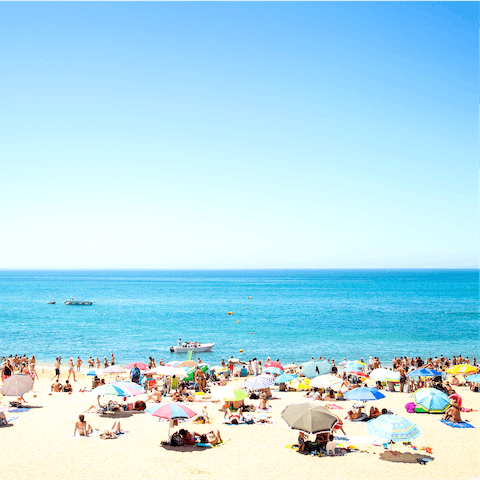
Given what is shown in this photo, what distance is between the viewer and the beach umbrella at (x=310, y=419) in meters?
13.5

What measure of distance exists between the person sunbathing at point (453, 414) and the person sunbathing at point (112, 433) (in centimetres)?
1255

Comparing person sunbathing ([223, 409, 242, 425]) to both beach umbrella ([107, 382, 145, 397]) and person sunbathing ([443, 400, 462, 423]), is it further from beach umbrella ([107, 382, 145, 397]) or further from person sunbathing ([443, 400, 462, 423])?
person sunbathing ([443, 400, 462, 423])

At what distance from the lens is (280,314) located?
75500 millimetres

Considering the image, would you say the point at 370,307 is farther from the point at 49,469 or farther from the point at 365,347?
the point at 49,469

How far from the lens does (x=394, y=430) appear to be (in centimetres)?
1345

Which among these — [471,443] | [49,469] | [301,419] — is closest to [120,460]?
[49,469]

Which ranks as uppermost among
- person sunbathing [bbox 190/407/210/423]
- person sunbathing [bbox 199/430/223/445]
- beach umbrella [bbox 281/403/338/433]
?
beach umbrella [bbox 281/403/338/433]

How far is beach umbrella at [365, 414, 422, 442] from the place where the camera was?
1338cm

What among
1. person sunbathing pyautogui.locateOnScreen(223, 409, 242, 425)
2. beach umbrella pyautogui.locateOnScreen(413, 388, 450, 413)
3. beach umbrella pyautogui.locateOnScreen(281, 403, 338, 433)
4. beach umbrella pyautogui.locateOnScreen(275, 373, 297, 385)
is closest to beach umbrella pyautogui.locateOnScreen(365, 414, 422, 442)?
beach umbrella pyautogui.locateOnScreen(281, 403, 338, 433)

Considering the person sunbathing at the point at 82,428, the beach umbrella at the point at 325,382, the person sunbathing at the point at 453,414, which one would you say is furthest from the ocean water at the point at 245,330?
the person sunbathing at the point at 82,428

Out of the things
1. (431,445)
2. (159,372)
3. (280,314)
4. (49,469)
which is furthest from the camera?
(280,314)

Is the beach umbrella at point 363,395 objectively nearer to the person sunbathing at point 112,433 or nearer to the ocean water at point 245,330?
the person sunbathing at point 112,433

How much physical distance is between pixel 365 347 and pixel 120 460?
35890mm

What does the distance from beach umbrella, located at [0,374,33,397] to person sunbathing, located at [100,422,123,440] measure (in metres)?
4.75
